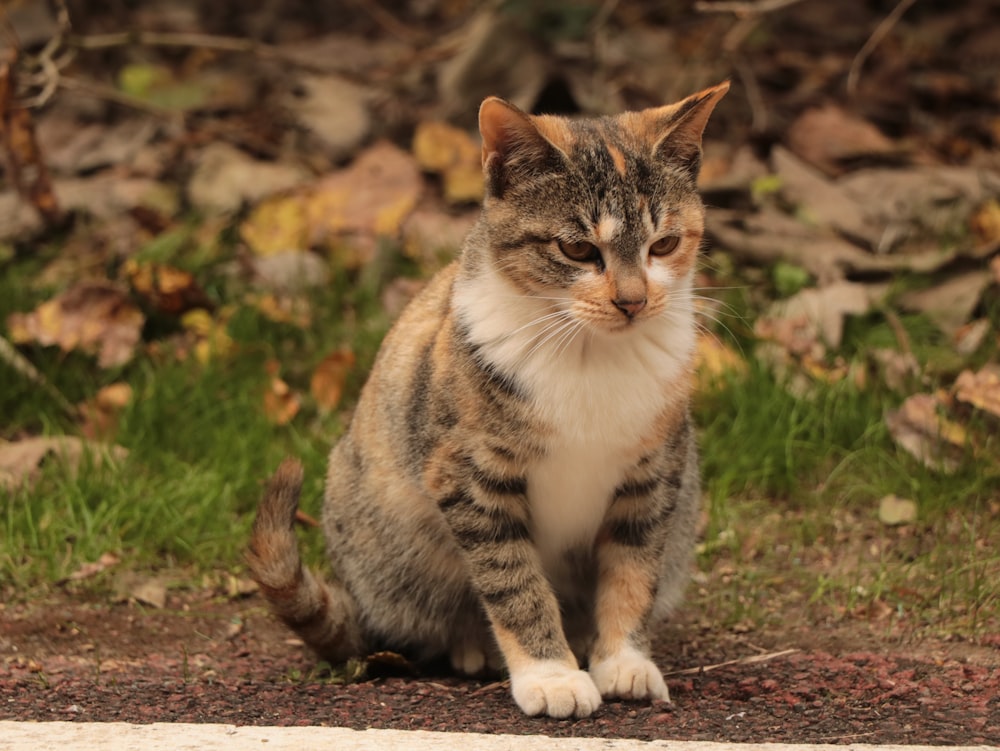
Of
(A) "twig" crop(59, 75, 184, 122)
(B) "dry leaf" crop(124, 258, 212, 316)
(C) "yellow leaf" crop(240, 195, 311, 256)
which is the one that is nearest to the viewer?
(B) "dry leaf" crop(124, 258, 212, 316)

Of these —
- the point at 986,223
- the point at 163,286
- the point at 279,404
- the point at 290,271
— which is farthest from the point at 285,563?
the point at 986,223

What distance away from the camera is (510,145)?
3273 mm

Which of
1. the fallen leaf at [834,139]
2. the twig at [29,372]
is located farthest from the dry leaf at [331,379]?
the fallen leaf at [834,139]

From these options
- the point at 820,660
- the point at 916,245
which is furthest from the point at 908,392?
the point at 820,660

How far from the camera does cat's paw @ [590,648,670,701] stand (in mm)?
3270

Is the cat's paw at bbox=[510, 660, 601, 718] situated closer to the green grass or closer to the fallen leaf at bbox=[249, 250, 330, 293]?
the green grass

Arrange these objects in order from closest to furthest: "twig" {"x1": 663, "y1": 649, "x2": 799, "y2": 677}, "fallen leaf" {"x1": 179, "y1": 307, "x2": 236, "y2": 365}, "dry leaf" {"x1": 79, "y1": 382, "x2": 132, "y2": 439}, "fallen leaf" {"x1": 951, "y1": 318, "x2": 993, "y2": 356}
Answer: "twig" {"x1": 663, "y1": 649, "x2": 799, "y2": 677} → "dry leaf" {"x1": 79, "y1": 382, "x2": 132, "y2": 439} → "fallen leaf" {"x1": 951, "y1": 318, "x2": 993, "y2": 356} → "fallen leaf" {"x1": 179, "y1": 307, "x2": 236, "y2": 365}

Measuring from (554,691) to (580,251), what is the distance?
109 cm

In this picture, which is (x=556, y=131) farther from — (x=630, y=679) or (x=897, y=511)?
(x=897, y=511)

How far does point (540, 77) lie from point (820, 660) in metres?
3.77

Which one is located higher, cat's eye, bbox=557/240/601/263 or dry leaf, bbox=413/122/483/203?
cat's eye, bbox=557/240/601/263

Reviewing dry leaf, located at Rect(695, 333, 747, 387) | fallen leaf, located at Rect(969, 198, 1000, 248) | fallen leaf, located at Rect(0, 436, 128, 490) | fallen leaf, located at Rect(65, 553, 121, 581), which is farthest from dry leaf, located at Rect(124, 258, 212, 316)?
fallen leaf, located at Rect(969, 198, 1000, 248)

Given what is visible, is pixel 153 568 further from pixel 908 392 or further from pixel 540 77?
pixel 540 77

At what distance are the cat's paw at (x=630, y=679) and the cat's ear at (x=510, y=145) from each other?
126 cm
